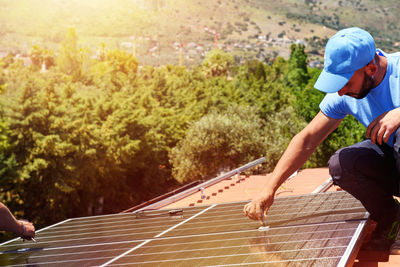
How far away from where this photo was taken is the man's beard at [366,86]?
11.4 ft

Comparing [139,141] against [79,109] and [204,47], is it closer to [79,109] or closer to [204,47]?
[79,109]

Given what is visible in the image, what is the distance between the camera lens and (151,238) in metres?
4.48

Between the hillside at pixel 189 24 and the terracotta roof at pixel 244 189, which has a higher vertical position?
the hillside at pixel 189 24

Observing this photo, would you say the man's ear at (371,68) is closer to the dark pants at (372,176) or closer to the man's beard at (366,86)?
the man's beard at (366,86)

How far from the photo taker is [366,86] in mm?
3512

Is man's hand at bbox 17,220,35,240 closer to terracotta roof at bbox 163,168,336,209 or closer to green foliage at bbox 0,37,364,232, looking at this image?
terracotta roof at bbox 163,168,336,209

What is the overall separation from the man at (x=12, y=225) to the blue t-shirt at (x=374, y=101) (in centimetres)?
260

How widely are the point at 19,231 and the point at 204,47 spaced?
161153mm

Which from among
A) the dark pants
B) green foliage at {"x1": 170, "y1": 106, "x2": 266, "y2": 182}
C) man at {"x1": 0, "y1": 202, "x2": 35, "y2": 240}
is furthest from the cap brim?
green foliage at {"x1": 170, "y1": 106, "x2": 266, "y2": 182}

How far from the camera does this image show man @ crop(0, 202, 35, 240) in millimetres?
4113

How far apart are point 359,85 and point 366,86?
2.4 inches

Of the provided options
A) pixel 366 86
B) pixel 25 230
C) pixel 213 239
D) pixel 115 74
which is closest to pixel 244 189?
pixel 25 230

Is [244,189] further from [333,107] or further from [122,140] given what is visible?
[122,140]

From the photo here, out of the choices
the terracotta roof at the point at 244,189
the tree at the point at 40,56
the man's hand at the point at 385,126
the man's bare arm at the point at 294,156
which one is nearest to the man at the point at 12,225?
the man's bare arm at the point at 294,156
